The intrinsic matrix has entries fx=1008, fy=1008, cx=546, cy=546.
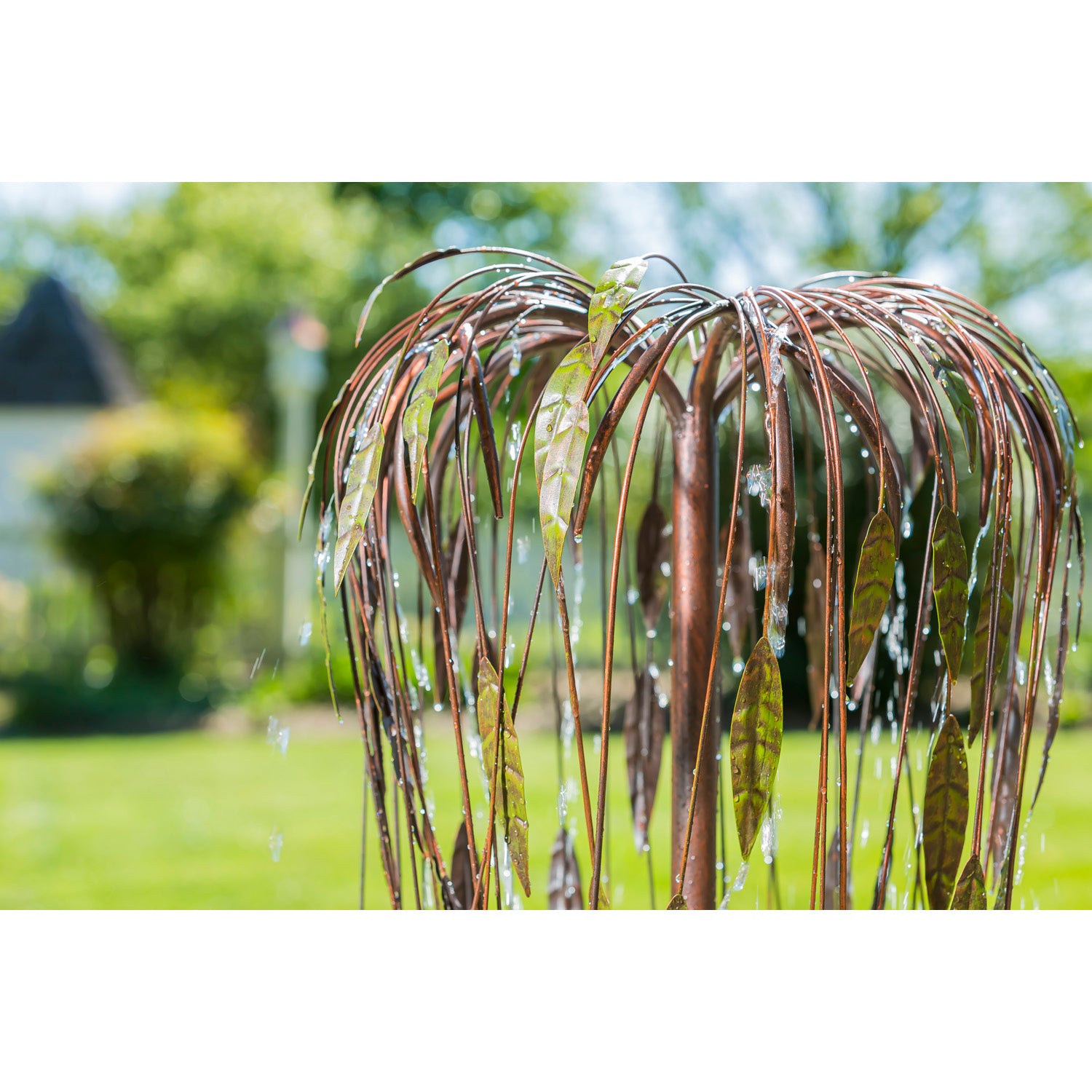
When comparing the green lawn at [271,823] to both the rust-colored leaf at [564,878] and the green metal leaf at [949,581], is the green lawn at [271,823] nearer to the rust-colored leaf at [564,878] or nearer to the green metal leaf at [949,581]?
the rust-colored leaf at [564,878]

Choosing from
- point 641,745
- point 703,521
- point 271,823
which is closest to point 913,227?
point 271,823

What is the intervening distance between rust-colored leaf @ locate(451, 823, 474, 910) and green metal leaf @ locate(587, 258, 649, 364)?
1.74 ft

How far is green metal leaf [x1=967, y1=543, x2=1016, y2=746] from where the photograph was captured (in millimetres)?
831

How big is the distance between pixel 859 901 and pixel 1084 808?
5.76 ft

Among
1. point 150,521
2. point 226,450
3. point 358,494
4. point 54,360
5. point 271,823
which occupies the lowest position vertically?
point 271,823

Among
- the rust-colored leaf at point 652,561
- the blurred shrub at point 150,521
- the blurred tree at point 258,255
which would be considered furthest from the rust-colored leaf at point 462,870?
the blurred tree at point 258,255

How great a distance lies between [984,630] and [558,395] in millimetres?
413

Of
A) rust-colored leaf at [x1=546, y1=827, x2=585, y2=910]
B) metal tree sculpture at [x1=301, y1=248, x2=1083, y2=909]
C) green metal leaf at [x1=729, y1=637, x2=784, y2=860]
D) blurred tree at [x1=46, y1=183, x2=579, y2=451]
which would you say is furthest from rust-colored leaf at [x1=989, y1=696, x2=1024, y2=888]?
blurred tree at [x1=46, y1=183, x2=579, y2=451]

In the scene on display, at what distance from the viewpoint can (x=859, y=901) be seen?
6.41 feet

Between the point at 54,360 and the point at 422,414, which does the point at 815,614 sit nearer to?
the point at 422,414

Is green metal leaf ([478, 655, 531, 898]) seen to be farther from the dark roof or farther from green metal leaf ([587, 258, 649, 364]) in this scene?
the dark roof

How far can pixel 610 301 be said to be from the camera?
74cm

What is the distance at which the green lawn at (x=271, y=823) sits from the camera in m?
2.46
